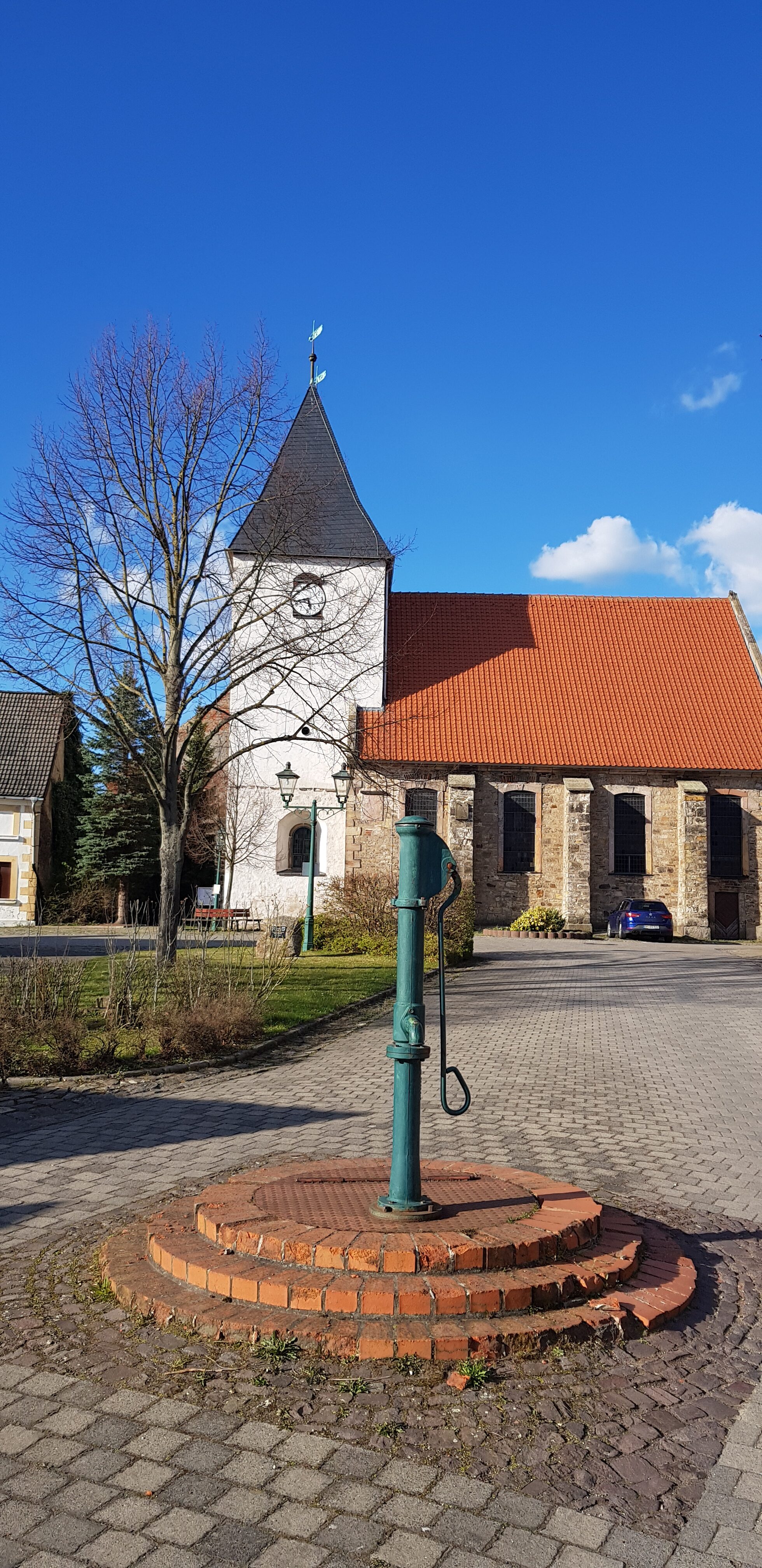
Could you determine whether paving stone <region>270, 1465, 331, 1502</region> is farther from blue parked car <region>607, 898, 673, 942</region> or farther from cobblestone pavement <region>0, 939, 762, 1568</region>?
blue parked car <region>607, 898, 673, 942</region>

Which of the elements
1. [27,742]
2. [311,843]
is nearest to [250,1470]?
[311,843]

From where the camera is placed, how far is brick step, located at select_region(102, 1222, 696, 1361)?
3.54 m

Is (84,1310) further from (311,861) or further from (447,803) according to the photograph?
(447,803)

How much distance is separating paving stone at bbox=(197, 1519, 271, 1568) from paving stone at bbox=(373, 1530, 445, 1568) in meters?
0.22

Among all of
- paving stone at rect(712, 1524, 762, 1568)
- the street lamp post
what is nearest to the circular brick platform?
paving stone at rect(712, 1524, 762, 1568)

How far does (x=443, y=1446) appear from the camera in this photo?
9.98 ft

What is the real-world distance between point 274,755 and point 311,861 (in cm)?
1386

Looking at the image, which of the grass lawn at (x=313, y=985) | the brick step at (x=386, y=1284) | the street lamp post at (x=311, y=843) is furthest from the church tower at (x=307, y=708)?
the brick step at (x=386, y=1284)

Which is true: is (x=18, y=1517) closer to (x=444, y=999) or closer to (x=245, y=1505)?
(x=245, y=1505)

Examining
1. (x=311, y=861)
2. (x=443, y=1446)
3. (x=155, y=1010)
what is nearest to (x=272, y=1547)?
(x=443, y=1446)

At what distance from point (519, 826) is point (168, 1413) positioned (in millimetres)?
30289

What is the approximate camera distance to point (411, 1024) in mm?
4344

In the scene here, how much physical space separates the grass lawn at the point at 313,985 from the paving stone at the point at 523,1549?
8950mm

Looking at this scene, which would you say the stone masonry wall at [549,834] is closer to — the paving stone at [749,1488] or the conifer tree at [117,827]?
the conifer tree at [117,827]
